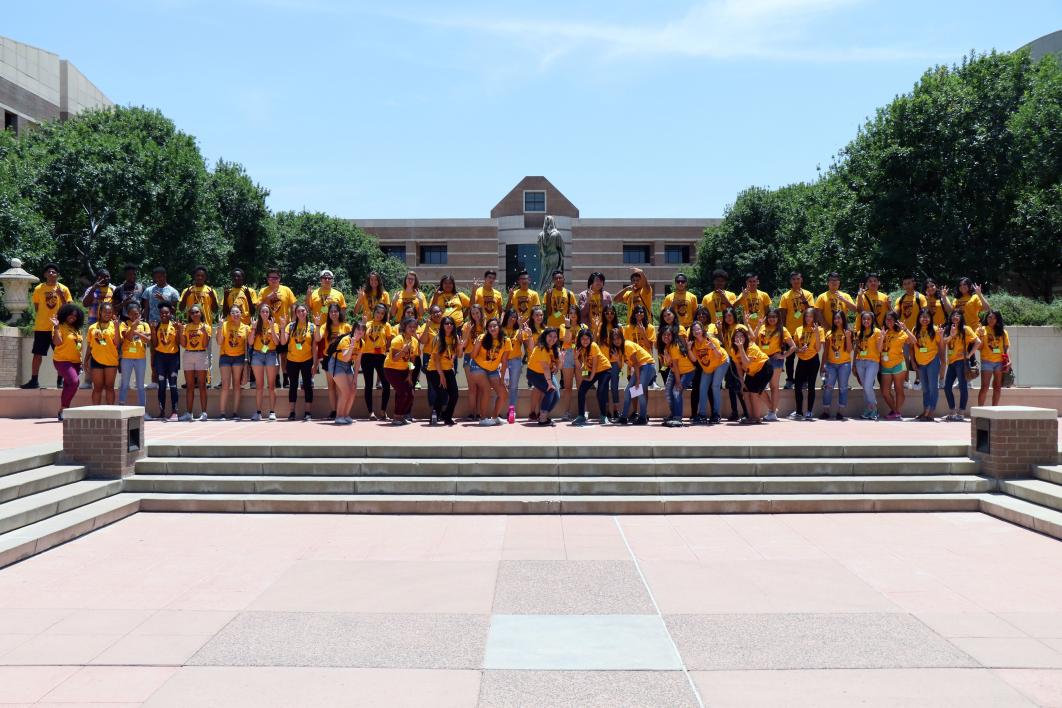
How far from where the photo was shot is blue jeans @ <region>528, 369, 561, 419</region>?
41.2 feet

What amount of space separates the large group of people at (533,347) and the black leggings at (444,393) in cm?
3

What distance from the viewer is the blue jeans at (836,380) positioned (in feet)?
44.1

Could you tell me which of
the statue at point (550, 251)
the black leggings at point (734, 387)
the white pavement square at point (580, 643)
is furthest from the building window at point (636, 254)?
the white pavement square at point (580, 643)

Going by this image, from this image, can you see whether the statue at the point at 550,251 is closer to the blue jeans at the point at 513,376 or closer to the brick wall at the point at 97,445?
the blue jeans at the point at 513,376

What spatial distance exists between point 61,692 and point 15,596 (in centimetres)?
203

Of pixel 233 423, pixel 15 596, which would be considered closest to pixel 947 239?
pixel 233 423

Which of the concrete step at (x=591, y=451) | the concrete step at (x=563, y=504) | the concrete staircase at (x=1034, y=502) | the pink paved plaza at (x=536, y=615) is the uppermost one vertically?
the concrete step at (x=591, y=451)

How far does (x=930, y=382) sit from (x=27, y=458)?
1293cm

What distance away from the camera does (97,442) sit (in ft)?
28.8

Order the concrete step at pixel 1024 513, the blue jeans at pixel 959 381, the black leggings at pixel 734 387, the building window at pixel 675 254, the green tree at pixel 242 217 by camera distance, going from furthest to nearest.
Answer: the building window at pixel 675 254
the green tree at pixel 242 217
the blue jeans at pixel 959 381
the black leggings at pixel 734 387
the concrete step at pixel 1024 513

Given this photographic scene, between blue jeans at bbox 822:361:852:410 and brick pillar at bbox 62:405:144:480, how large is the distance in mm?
10541

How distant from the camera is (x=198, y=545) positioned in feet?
23.3

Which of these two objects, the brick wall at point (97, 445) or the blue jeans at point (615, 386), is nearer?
the brick wall at point (97, 445)

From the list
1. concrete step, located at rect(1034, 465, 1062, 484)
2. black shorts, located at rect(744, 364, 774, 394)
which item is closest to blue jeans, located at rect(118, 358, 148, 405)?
black shorts, located at rect(744, 364, 774, 394)
